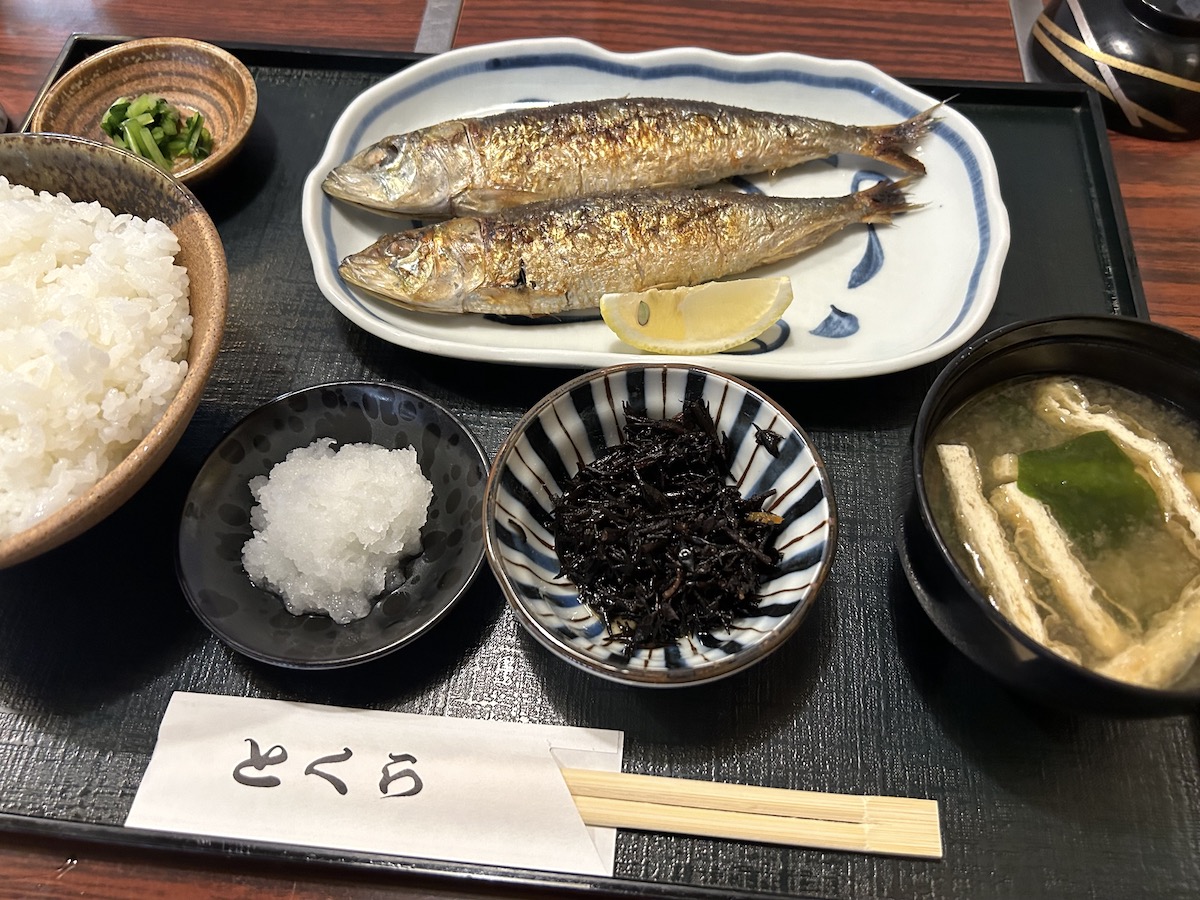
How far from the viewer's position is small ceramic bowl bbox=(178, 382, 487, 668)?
132cm

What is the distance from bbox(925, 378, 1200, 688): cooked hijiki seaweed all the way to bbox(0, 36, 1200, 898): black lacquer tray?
0.39 ft

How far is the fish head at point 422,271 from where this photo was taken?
72.2 inches

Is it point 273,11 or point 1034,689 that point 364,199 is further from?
point 1034,689

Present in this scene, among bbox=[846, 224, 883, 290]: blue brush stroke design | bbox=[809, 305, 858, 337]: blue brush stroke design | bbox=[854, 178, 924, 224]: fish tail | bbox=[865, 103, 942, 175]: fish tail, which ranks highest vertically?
bbox=[865, 103, 942, 175]: fish tail

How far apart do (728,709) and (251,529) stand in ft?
3.30

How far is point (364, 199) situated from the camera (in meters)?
1.99

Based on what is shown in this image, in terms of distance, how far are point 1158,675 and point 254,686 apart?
1.54 meters

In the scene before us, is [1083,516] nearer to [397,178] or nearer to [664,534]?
[664,534]

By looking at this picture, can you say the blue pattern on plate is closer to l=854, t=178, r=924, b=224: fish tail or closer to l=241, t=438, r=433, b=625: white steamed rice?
l=854, t=178, r=924, b=224: fish tail

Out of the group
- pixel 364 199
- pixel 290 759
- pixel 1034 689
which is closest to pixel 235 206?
pixel 364 199

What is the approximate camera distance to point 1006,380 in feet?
4.70

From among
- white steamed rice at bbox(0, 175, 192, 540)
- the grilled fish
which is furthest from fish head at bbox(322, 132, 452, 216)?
white steamed rice at bbox(0, 175, 192, 540)

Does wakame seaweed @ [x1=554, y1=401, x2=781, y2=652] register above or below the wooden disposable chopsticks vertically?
above

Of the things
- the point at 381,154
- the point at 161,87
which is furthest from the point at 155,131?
the point at 381,154
